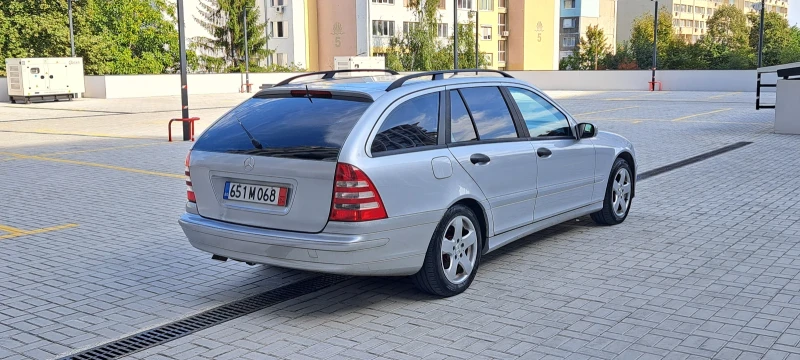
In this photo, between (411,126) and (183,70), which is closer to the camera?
(411,126)

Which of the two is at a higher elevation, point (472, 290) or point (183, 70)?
point (183, 70)

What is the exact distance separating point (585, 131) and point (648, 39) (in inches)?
2862

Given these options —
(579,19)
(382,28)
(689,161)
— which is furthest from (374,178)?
(579,19)

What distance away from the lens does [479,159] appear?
599 centimetres

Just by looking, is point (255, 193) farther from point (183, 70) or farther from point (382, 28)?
point (382, 28)

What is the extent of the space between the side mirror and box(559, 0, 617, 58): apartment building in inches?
4257

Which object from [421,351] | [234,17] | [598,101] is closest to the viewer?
[421,351]

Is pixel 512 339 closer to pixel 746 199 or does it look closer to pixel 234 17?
pixel 746 199

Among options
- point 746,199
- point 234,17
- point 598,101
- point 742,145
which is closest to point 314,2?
point 234,17

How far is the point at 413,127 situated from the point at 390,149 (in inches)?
13.9

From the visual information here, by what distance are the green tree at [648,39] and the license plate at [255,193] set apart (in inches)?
2352

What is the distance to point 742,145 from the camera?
15.8 meters

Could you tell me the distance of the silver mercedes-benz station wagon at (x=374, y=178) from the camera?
521 centimetres

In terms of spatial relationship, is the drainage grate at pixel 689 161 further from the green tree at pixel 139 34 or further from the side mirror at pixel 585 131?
the green tree at pixel 139 34
